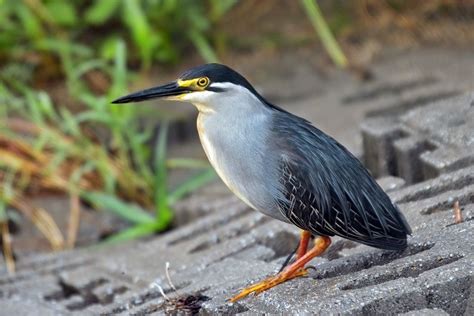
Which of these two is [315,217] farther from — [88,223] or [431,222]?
[88,223]

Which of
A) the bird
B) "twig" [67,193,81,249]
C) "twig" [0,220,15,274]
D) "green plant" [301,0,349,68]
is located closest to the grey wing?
the bird

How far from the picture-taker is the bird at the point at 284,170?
346 cm

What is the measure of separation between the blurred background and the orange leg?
1658 millimetres

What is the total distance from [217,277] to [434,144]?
3.64 ft

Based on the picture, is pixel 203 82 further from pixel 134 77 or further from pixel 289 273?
pixel 134 77

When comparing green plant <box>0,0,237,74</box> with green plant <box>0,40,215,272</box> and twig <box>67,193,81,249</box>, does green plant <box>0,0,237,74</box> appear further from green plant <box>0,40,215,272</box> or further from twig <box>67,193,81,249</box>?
twig <box>67,193,81,249</box>

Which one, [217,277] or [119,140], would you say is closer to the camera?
[217,277]

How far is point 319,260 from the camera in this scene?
384 centimetres

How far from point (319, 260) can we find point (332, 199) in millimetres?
428

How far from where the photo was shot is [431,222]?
149 inches

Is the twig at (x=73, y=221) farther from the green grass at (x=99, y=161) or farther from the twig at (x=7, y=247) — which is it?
the twig at (x=7, y=247)

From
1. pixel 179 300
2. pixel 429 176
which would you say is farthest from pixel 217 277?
pixel 429 176

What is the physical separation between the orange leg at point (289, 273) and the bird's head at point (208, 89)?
1.83ft

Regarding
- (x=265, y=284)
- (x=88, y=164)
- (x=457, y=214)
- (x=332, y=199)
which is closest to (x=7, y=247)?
(x=88, y=164)
